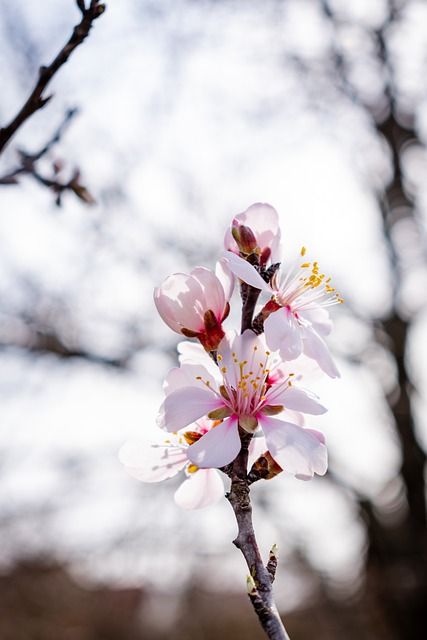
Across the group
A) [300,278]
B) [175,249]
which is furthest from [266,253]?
[175,249]

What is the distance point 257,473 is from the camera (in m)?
0.62

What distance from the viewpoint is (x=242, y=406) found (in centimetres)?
64

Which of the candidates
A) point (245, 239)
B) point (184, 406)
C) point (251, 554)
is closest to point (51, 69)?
point (245, 239)

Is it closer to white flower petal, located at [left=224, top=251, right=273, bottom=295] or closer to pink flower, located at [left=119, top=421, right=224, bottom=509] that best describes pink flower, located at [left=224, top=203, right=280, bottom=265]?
white flower petal, located at [left=224, top=251, right=273, bottom=295]

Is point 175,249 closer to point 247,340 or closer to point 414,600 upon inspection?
point 414,600

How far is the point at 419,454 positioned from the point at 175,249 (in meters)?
2.54

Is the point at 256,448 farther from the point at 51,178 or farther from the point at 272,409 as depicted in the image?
the point at 51,178

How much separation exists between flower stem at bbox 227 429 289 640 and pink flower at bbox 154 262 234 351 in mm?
135

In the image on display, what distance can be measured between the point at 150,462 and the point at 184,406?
95mm

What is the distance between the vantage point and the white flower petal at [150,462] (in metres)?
0.65

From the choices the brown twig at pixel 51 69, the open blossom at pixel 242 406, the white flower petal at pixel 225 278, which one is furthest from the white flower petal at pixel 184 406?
the brown twig at pixel 51 69

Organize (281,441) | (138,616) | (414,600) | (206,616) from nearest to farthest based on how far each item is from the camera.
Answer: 1. (281,441)
2. (414,600)
3. (138,616)
4. (206,616)

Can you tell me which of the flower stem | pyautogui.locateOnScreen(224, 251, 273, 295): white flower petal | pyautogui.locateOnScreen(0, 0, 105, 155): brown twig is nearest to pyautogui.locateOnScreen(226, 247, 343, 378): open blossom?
pyautogui.locateOnScreen(224, 251, 273, 295): white flower petal

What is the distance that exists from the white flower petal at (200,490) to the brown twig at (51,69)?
15.8 inches
